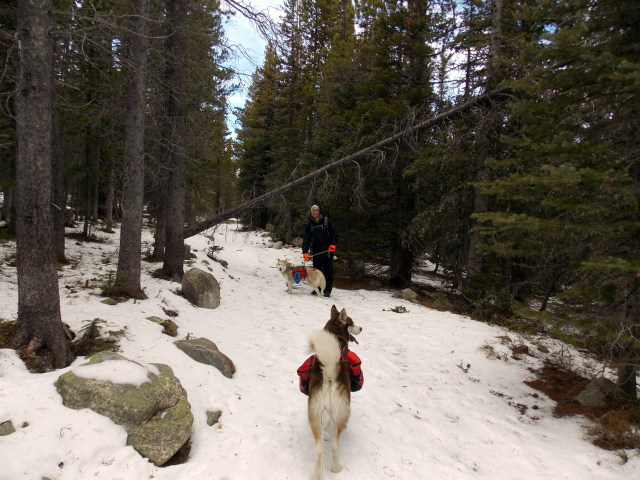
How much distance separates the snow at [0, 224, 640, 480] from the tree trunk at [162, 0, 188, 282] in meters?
1.34

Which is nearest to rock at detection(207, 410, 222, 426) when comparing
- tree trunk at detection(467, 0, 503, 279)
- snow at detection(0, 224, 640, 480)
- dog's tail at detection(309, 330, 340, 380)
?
snow at detection(0, 224, 640, 480)

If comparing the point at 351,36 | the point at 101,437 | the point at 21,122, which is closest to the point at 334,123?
the point at 351,36

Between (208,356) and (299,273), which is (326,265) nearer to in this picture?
(299,273)

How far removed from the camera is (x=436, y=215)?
10445mm

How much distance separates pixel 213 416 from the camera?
4043 millimetres

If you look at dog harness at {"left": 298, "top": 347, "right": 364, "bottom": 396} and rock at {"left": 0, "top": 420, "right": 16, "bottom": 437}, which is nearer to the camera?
rock at {"left": 0, "top": 420, "right": 16, "bottom": 437}

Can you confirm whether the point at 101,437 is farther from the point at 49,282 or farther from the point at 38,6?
the point at 38,6

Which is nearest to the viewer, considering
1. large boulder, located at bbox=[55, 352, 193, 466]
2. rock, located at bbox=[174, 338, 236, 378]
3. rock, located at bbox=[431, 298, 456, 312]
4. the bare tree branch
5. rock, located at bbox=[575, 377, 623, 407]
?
large boulder, located at bbox=[55, 352, 193, 466]

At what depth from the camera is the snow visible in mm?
3188

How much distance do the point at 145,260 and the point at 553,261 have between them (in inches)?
450

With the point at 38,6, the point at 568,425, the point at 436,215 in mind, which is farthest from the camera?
the point at 436,215

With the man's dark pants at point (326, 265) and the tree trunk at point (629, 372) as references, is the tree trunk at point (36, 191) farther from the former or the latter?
the man's dark pants at point (326, 265)

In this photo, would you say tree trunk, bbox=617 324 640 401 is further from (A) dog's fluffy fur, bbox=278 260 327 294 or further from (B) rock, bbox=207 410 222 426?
(A) dog's fluffy fur, bbox=278 260 327 294

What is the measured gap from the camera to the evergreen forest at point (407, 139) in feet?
13.6
